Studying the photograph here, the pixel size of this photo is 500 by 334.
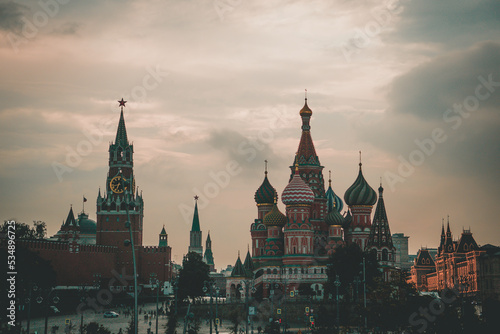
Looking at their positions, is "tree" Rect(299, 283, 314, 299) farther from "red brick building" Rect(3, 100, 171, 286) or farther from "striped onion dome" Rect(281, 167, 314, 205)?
"red brick building" Rect(3, 100, 171, 286)

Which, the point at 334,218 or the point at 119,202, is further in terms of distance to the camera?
the point at 119,202

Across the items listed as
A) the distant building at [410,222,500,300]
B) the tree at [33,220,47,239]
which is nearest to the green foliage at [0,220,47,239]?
the tree at [33,220,47,239]

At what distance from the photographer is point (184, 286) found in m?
119

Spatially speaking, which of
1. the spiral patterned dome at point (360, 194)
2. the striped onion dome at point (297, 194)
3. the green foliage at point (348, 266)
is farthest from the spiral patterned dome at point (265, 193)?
the green foliage at point (348, 266)

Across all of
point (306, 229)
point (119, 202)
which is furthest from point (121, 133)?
point (306, 229)

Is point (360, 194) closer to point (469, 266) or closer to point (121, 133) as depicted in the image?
point (469, 266)

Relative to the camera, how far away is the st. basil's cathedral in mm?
114625

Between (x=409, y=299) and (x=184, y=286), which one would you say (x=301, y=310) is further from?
(x=409, y=299)

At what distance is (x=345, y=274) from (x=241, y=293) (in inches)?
724

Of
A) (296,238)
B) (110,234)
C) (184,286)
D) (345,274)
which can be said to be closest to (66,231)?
(110,234)

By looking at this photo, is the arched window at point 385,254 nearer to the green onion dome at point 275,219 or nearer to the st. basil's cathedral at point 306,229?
the st. basil's cathedral at point 306,229

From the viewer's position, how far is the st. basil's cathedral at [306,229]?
114625 mm

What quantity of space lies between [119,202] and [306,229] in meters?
59.5

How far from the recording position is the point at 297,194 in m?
115
